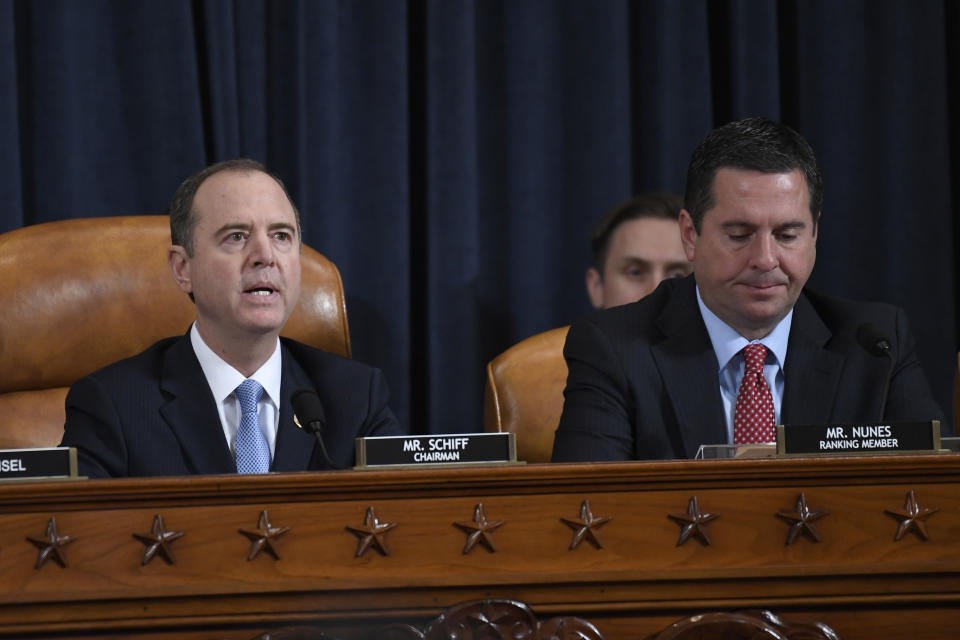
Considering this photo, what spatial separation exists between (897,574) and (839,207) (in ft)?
6.86

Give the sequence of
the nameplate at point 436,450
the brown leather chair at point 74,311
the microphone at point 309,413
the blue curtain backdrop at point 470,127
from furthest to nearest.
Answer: the blue curtain backdrop at point 470,127
the brown leather chair at point 74,311
the microphone at point 309,413
the nameplate at point 436,450

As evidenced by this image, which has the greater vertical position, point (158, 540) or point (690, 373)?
point (690, 373)

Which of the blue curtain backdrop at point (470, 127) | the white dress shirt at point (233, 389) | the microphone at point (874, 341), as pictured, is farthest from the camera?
the blue curtain backdrop at point (470, 127)

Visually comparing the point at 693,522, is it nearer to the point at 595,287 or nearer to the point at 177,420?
the point at 177,420

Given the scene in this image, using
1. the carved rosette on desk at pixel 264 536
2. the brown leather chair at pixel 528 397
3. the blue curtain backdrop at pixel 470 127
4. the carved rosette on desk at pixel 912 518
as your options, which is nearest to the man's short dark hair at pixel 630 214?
the blue curtain backdrop at pixel 470 127

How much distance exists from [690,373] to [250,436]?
0.74m

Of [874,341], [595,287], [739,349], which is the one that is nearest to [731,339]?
[739,349]

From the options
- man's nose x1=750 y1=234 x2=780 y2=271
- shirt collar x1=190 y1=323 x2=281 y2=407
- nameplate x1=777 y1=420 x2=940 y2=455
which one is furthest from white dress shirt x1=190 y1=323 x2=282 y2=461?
nameplate x1=777 y1=420 x2=940 y2=455

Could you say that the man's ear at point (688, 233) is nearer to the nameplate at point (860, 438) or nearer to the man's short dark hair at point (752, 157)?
the man's short dark hair at point (752, 157)

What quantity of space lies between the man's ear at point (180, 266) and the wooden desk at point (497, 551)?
945 mm

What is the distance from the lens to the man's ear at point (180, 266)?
2.21m

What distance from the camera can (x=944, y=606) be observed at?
1.34m

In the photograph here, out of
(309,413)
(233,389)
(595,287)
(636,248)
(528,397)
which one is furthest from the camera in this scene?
(595,287)

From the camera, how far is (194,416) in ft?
6.53
